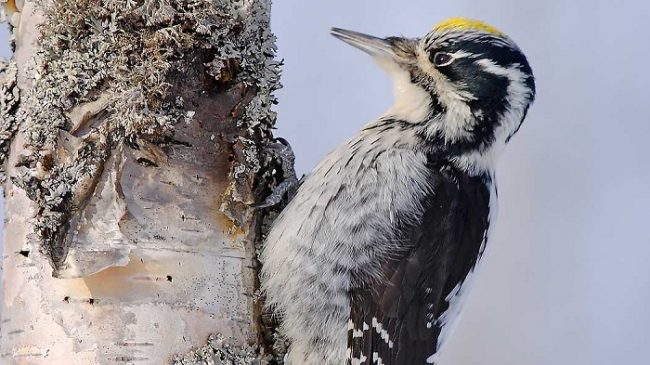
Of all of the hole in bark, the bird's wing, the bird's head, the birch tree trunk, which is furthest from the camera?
the bird's head

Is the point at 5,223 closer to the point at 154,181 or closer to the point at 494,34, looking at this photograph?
the point at 154,181

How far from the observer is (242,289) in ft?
5.91

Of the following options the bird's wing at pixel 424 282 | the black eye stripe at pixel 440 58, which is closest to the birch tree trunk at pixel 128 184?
the bird's wing at pixel 424 282

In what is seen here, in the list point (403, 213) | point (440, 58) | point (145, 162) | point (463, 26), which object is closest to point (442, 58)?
point (440, 58)

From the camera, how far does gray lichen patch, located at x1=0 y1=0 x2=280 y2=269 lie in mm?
1633

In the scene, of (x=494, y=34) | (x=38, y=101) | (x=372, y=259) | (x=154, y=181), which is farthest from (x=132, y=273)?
(x=494, y=34)

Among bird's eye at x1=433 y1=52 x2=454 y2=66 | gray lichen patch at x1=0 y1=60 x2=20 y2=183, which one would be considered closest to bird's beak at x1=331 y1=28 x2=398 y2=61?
bird's eye at x1=433 y1=52 x2=454 y2=66

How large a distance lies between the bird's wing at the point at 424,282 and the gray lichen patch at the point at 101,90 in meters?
0.39

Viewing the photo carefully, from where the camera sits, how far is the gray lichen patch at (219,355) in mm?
1638

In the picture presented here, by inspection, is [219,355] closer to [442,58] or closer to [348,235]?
[348,235]

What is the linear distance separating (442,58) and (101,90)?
95cm

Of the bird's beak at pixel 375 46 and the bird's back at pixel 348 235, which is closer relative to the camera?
the bird's back at pixel 348 235

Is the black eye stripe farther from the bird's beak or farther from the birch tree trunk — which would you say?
the birch tree trunk

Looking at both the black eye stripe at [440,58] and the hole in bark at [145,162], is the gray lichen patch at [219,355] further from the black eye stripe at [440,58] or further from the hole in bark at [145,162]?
the black eye stripe at [440,58]
